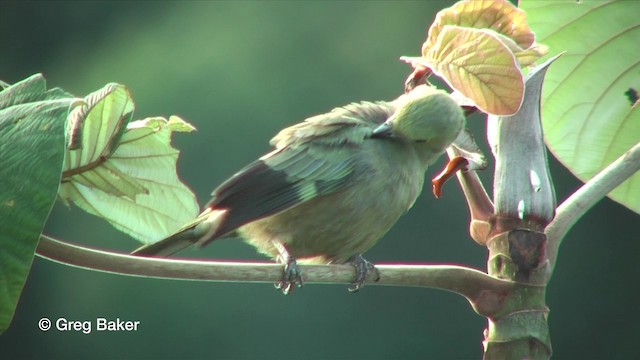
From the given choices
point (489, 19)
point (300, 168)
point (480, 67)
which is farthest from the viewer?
point (300, 168)

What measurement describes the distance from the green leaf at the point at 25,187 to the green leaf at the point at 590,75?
1.12 metres

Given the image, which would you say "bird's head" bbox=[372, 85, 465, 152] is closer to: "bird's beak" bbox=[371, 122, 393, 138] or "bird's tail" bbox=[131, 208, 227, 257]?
"bird's beak" bbox=[371, 122, 393, 138]

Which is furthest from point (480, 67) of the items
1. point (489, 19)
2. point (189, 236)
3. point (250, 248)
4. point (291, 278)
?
point (250, 248)

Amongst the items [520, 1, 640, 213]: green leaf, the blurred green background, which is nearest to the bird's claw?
[520, 1, 640, 213]: green leaf

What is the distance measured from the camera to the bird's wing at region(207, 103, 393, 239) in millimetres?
2297

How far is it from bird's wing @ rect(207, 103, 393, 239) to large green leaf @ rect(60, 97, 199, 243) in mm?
287

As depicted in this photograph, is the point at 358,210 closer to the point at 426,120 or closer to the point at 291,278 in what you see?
the point at 426,120

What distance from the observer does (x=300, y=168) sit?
2.42 meters

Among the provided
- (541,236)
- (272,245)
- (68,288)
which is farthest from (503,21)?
(68,288)

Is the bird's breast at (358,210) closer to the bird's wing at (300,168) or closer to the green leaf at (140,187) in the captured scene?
the bird's wing at (300,168)

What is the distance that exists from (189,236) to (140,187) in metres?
0.55

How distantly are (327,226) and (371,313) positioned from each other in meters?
5.94

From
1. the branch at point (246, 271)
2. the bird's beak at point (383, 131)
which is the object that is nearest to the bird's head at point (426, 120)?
the bird's beak at point (383, 131)

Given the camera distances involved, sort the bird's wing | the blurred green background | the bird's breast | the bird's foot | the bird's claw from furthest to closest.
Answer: the blurred green background < the bird's breast < the bird's wing < the bird's foot < the bird's claw
